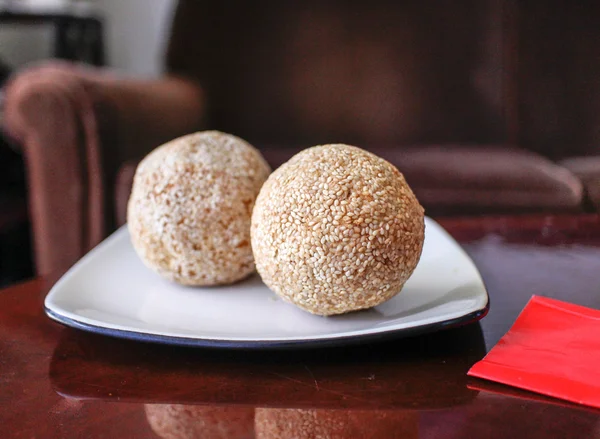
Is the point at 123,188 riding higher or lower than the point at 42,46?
lower

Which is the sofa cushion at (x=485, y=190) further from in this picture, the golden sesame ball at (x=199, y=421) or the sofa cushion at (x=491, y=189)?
the golden sesame ball at (x=199, y=421)

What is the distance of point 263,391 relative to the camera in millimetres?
481

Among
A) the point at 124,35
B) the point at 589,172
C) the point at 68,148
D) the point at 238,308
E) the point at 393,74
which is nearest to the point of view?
the point at 238,308

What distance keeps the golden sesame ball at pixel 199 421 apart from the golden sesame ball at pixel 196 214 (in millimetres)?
219

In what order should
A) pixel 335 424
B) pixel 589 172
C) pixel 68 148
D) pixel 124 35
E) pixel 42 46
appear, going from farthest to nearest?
pixel 124 35
pixel 42 46
pixel 589 172
pixel 68 148
pixel 335 424

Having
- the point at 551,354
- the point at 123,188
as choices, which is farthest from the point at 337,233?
the point at 123,188

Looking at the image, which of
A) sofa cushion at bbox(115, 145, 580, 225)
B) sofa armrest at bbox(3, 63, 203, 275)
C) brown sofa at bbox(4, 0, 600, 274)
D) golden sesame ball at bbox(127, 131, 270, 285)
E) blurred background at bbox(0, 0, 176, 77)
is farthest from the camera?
blurred background at bbox(0, 0, 176, 77)

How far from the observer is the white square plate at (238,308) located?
52 centimetres

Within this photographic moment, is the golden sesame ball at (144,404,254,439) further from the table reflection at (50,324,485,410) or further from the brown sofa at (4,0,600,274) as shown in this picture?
the brown sofa at (4,0,600,274)

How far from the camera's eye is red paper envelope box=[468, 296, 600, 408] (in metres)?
0.46

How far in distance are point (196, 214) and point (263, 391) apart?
0.23m

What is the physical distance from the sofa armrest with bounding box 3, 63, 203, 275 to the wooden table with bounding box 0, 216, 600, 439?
2.67ft

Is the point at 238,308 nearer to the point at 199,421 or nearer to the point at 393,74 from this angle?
the point at 199,421

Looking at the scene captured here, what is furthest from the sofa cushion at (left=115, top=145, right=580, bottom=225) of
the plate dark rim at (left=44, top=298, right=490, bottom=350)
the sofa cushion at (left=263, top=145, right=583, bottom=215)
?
the plate dark rim at (left=44, top=298, right=490, bottom=350)
